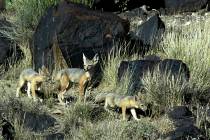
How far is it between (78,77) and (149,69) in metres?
1.24

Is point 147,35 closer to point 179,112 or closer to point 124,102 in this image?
point 124,102

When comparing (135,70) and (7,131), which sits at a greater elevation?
(135,70)

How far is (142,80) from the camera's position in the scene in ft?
33.5

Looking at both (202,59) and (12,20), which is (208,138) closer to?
(202,59)

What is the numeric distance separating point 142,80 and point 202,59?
5.28ft

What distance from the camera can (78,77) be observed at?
33.6 feet

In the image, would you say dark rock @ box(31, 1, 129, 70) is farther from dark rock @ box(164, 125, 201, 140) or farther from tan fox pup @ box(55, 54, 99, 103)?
dark rock @ box(164, 125, 201, 140)

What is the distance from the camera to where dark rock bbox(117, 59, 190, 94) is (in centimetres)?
1017

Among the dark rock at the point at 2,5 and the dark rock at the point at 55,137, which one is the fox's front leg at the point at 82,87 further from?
the dark rock at the point at 2,5

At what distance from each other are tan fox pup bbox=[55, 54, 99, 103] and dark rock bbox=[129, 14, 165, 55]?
2.62m

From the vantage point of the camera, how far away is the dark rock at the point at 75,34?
1205 cm

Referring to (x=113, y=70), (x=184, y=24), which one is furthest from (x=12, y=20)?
(x=113, y=70)

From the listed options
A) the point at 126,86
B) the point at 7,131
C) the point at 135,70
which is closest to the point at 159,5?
the point at 135,70

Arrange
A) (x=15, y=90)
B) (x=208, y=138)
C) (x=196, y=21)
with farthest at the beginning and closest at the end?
(x=196, y=21)
(x=15, y=90)
(x=208, y=138)
